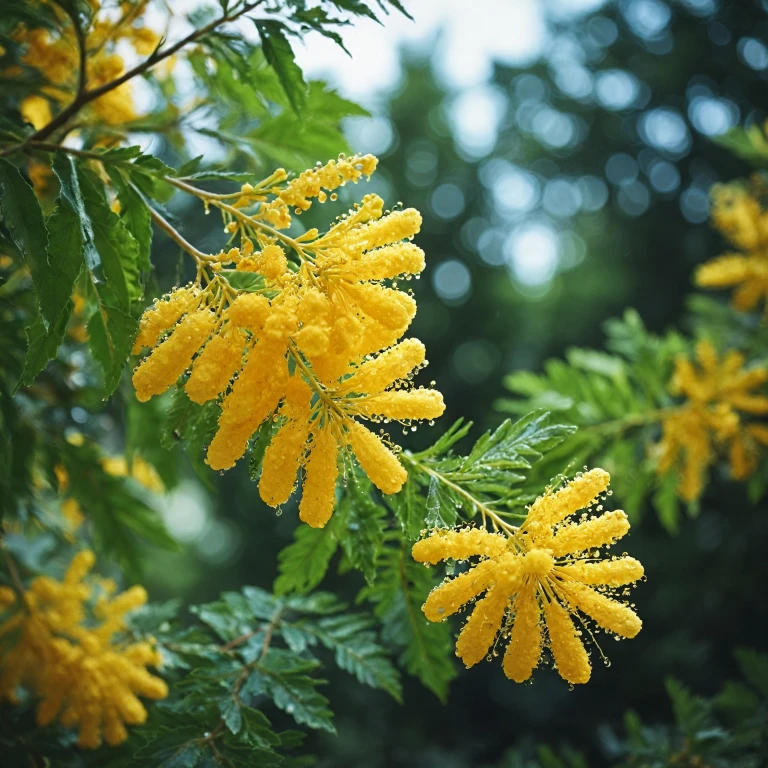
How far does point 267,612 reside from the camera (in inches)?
90.0

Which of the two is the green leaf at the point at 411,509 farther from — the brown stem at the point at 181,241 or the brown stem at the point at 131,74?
the brown stem at the point at 131,74

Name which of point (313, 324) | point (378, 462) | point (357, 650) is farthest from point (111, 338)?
point (357, 650)

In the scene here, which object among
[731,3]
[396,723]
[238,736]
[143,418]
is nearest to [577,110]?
[731,3]

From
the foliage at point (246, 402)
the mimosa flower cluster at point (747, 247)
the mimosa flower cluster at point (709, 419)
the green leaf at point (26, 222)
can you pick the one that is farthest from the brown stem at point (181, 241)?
the mimosa flower cluster at point (747, 247)

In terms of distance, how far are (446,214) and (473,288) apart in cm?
97

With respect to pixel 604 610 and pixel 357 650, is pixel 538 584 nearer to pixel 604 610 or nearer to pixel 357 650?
pixel 604 610

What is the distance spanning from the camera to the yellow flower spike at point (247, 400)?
1.24 m

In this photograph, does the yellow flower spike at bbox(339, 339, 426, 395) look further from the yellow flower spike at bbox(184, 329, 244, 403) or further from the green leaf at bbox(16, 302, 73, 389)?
the green leaf at bbox(16, 302, 73, 389)

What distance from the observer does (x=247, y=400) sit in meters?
1.24

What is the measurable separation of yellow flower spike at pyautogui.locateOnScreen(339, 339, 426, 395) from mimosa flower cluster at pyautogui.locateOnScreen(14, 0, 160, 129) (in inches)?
52.3

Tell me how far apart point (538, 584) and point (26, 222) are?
1148 mm

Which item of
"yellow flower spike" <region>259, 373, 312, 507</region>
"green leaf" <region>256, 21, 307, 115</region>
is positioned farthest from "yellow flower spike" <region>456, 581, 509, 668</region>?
"green leaf" <region>256, 21, 307, 115</region>

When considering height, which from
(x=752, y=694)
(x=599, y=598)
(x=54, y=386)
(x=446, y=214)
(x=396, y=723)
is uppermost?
(x=446, y=214)

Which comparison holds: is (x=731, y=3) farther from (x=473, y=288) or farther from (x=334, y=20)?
(x=334, y=20)
